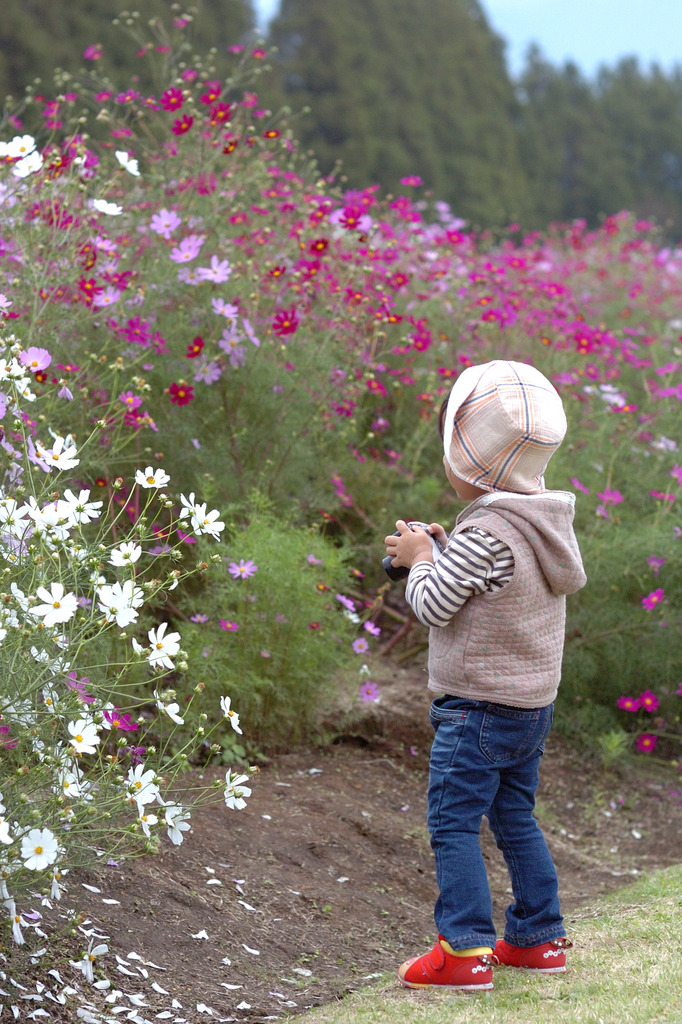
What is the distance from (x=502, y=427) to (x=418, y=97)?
20343 millimetres

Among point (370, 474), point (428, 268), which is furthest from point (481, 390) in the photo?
point (428, 268)

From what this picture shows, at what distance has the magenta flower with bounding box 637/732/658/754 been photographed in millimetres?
4418

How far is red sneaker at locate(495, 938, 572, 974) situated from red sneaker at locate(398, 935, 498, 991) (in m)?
0.11

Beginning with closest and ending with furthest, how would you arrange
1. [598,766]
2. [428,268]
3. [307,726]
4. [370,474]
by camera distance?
[307,726], [598,766], [370,474], [428,268]

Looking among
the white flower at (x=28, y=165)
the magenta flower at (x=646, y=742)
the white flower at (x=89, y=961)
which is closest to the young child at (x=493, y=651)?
the white flower at (x=89, y=961)

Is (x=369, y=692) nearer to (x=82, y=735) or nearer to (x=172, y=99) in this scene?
(x=82, y=735)

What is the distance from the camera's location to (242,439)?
409cm

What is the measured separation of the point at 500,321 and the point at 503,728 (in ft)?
9.64

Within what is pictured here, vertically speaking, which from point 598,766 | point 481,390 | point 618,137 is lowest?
point 598,766

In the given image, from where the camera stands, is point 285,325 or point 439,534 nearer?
point 439,534

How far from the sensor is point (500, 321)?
4977mm

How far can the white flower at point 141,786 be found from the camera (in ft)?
6.86

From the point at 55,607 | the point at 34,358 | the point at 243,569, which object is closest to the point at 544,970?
the point at 55,607

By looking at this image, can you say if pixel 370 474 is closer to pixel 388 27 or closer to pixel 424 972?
pixel 424 972
